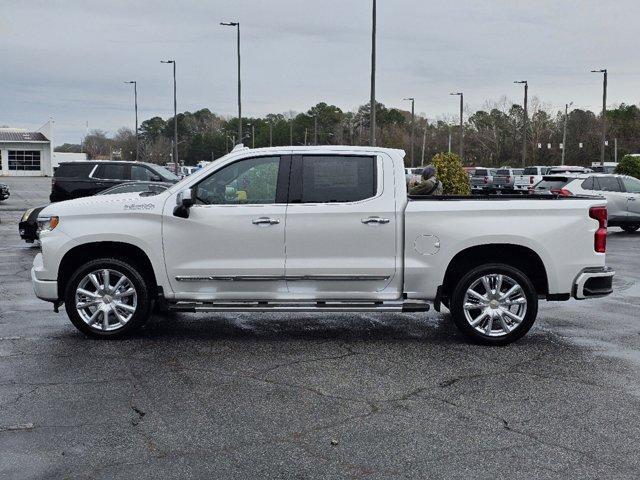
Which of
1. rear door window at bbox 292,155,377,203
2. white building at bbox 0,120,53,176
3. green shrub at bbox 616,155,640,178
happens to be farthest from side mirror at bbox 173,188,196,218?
white building at bbox 0,120,53,176

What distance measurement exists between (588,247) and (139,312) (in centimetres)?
450

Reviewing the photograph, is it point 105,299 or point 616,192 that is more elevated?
point 616,192

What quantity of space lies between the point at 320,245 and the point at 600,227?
2.77 metres

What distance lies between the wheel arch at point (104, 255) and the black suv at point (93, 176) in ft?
46.5

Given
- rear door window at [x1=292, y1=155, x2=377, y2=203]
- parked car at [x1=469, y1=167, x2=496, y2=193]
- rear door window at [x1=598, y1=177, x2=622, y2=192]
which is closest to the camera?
rear door window at [x1=292, y1=155, x2=377, y2=203]

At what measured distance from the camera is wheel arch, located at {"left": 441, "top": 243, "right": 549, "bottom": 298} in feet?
25.8

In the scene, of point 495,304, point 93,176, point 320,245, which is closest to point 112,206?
point 320,245

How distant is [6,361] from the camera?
712 cm

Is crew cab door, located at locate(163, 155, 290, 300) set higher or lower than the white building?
lower

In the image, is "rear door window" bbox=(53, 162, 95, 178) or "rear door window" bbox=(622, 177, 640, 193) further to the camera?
"rear door window" bbox=(53, 162, 95, 178)

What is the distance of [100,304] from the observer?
7945mm

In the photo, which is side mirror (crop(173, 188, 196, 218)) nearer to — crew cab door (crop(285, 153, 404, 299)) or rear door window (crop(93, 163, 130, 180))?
crew cab door (crop(285, 153, 404, 299))

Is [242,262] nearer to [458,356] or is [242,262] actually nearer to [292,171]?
[292,171]

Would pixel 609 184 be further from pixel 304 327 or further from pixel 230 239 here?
pixel 230 239
